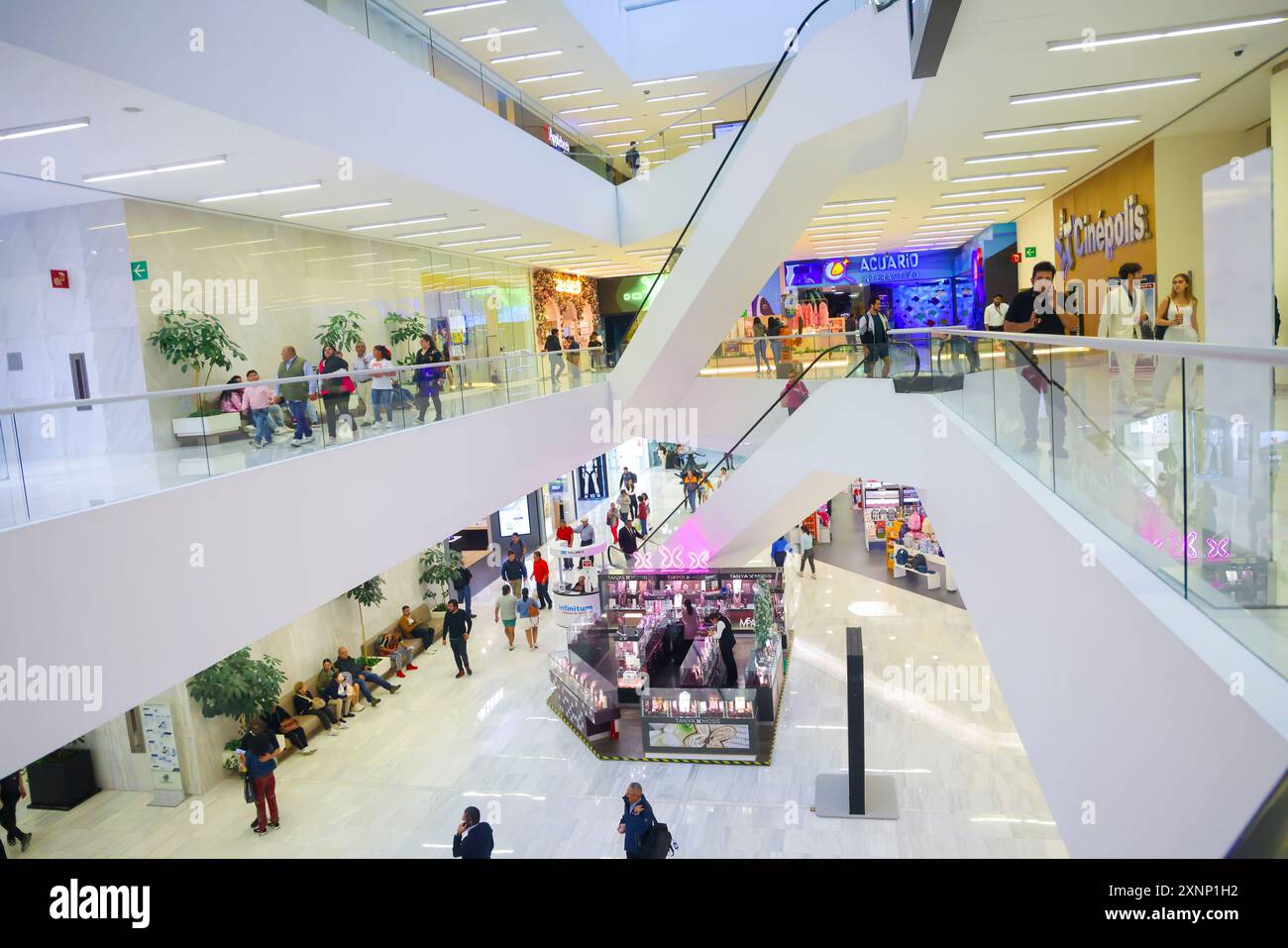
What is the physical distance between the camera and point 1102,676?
3.65 m

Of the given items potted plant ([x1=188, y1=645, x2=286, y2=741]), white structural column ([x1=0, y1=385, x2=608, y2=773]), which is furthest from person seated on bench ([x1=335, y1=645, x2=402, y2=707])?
white structural column ([x1=0, y1=385, x2=608, y2=773])

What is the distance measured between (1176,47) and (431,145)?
7.69 meters

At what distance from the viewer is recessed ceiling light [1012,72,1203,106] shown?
7.98 metres

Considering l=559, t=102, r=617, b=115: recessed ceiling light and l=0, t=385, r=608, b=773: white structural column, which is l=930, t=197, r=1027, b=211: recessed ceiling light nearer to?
l=559, t=102, r=617, b=115: recessed ceiling light

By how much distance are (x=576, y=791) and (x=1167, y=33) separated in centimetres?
943

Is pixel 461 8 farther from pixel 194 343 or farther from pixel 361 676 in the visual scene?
pixel 361 676

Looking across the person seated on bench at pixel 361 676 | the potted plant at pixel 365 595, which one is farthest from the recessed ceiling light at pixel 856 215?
the person seated on bench at pixel 361 676

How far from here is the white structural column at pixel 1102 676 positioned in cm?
245

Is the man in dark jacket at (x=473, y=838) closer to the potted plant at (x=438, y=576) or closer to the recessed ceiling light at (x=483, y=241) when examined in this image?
the potted plant at (x=438, y=576)

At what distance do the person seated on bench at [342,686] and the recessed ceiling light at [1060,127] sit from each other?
11345 millimetres

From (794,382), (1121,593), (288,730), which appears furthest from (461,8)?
(1121,593)

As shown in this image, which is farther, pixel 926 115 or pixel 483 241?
pixel 483 241

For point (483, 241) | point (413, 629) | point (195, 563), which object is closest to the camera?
point (195, 563)
